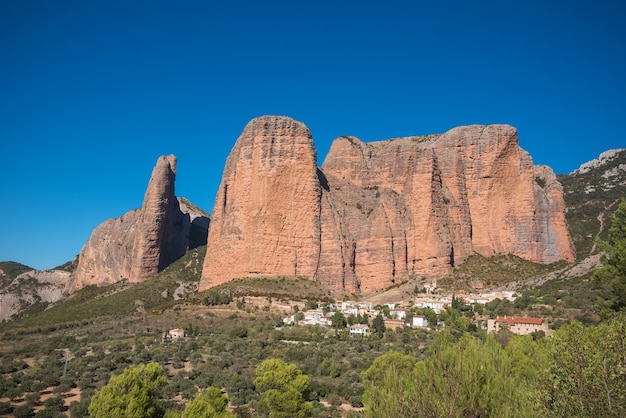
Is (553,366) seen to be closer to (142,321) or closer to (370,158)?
(142,321)

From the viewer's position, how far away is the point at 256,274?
6538 centimetres

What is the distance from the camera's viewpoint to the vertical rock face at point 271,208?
66.1 m

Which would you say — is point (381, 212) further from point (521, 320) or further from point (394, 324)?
point (521, 320)

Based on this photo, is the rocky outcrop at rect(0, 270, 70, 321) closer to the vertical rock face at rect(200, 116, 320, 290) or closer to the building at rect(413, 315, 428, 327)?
the vertical rock face at rect(200, 116, 320, 290)

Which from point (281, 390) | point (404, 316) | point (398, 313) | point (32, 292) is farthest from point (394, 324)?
point (32, 292)

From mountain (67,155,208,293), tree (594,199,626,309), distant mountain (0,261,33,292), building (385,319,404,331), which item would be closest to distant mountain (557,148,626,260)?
building (385,319,404,331)

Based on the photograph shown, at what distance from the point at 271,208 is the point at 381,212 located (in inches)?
645

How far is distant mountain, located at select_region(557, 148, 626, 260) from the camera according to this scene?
79.1 meters

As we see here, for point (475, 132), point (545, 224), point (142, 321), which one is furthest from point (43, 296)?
point (545, 224)

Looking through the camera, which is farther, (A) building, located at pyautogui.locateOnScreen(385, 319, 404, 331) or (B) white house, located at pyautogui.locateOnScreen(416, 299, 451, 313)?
(B) white house, located at pyautogui.locateOnScreen(416, 299, 451, 313)

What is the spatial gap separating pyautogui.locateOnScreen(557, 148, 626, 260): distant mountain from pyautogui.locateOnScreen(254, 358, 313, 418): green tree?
57493mm

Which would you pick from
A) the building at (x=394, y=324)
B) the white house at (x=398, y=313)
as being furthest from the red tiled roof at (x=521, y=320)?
the white house at (x=398, y=313)

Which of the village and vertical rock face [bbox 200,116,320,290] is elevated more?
vertical rock face [bbox 200,116,320,290]

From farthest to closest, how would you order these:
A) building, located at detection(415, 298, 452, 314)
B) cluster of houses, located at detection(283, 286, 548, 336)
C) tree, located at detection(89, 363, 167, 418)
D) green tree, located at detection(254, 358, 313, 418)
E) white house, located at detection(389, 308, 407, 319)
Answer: building, located at detection(415, 298, 452, 314), white house, located at detection(389, 308, 407, 319), cluster of houses, located at detection(283, 286, 548, 336), green tree, located at detection(254, 358, 313, 418), tree, located at detection(89, 363, 167, 418)
